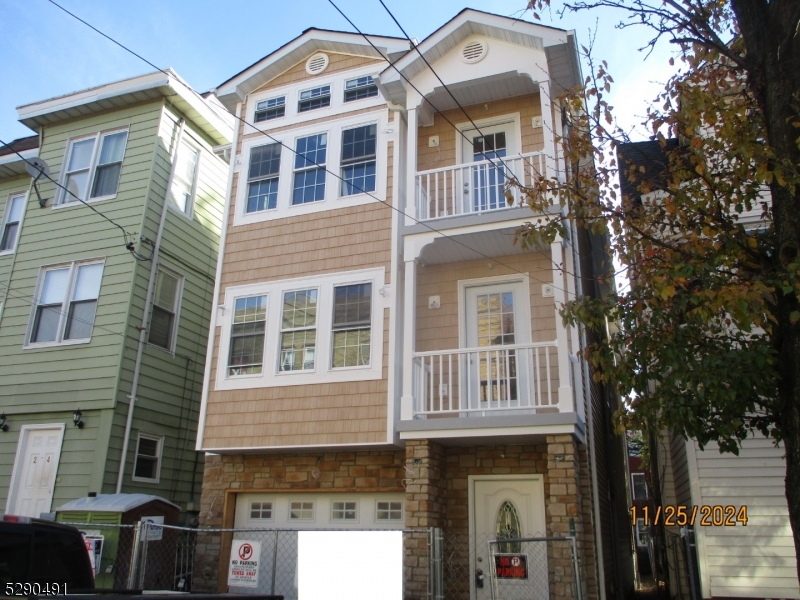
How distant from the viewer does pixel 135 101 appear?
13.9 metres

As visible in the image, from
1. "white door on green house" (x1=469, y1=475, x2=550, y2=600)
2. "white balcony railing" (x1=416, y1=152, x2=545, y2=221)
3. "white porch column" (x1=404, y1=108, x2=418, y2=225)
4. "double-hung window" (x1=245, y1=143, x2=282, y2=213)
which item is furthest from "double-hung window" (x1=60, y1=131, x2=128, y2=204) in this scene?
"white door on green house" (x1=469, y1=475, x2=550, y2=600)

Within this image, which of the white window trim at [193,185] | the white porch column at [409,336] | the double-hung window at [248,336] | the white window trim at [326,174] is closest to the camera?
the white porch column at [409,336]

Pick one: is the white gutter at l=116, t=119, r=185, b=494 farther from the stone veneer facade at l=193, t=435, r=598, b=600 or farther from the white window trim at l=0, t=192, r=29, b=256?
the white window trim at l=0, t=192, r=29, b=256

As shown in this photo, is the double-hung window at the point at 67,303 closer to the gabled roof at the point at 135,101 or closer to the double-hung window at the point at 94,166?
the double-hung window at the point at 94,166

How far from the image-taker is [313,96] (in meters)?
12.9

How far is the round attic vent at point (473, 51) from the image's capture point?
11.4 m

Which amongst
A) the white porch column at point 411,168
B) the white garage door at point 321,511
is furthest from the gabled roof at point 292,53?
the white garage door at point 321,511

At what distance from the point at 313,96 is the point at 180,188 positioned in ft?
11.6

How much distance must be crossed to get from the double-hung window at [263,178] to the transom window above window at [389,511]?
5.57m

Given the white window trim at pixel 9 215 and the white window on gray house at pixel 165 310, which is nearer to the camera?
the white window on gray house at pixel 165 310

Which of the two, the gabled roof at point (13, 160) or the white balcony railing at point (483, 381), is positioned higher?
the gabled roof at point (13, 160)

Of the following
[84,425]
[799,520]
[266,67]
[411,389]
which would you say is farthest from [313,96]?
[799,520]

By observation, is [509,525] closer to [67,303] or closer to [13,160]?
[67,303]

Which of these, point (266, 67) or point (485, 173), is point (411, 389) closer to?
point (485, 173)
